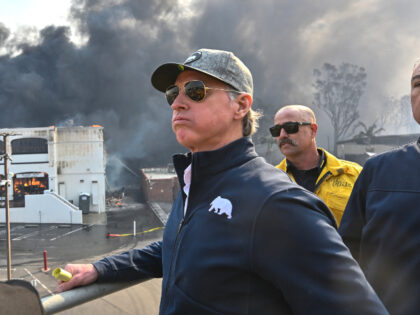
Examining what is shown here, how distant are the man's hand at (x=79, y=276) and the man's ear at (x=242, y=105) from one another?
126 centimetres

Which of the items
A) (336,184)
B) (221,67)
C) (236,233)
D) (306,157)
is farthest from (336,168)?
(236,233)

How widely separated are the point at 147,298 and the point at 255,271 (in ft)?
47.5

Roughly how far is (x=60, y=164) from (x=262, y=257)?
113 ft

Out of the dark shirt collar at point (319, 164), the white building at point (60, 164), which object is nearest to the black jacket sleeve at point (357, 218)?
the dark shirt collar at point (319, 164)

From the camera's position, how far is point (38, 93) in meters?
58.4

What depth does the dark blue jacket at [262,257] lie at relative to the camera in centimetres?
131

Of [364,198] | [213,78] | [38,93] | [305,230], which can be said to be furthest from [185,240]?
[38,93]

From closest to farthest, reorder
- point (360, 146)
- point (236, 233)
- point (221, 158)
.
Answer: point (236, 233), point (221, 158), point (360, 146)

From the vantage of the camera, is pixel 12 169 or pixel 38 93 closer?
pixel 12 169

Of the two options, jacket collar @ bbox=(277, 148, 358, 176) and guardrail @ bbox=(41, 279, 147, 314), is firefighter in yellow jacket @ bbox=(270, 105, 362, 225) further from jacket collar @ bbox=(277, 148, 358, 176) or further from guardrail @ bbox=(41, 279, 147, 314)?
guardrail @ bbox=(41, 279, 147, 314)

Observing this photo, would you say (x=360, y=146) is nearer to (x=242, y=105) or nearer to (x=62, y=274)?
(x=242, y=105)

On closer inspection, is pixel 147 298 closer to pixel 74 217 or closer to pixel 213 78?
pixel 213 78

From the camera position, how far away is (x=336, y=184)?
161 inches

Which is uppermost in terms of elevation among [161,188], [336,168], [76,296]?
[336,168]
